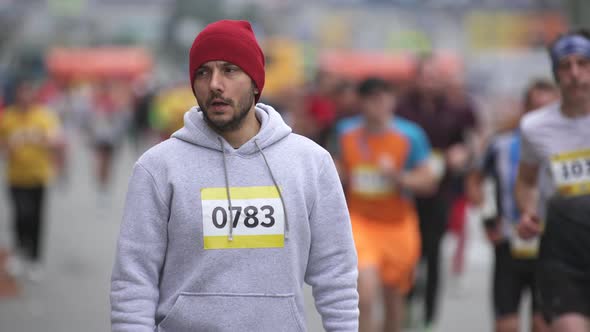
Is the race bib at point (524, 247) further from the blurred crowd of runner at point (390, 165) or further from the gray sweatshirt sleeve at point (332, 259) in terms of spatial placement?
the gray sweatshirt sleeve at point (332, 259)

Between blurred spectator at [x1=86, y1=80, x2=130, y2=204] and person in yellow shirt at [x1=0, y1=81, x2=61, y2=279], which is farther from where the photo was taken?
blurred spectator at [x1=86, y1=80, x2=130, y2=204]

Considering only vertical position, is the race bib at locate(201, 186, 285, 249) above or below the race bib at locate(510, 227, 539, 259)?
above

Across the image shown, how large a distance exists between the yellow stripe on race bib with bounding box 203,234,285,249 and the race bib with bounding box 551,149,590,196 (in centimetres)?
201

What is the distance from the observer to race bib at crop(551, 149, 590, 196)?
17.4 feet

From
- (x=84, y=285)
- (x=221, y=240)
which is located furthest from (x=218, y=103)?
(x=84, y=285)

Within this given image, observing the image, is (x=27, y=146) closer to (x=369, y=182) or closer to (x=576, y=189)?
(x=369, y=182)

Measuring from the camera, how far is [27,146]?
11.5 meters

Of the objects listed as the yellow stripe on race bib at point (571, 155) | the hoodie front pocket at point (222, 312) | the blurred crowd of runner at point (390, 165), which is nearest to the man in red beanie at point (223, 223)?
the hoodie front pocket at point (222, 312)

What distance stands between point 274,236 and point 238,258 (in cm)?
13

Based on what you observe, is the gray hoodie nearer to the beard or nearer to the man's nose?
the beard

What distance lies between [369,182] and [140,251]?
12.9 ft

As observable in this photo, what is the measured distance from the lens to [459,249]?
435 inches

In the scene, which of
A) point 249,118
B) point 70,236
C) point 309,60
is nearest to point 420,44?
point 309,60

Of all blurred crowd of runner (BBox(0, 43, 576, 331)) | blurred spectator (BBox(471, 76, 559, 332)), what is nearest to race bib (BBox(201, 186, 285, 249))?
blurred spectator (BBox(471, 76, 559, 332))
